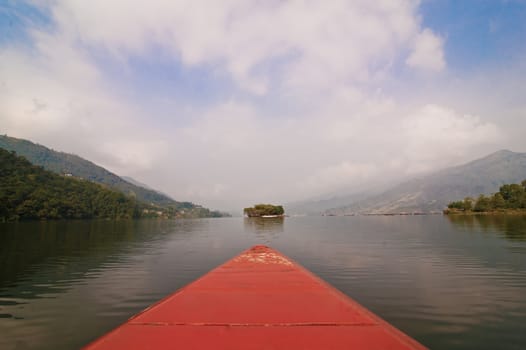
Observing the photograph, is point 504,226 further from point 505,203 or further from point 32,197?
point 32,197

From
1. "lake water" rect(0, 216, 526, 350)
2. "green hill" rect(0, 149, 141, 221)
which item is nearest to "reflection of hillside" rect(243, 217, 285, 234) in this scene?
"lake water" rect(0, 216, 526, 350)

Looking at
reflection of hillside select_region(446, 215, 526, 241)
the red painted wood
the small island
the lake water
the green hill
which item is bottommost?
reflection of hillside select_region(446, 215, 526, 241)

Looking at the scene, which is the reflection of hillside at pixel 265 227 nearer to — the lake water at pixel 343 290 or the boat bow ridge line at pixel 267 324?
the lake water at pixel 343 290

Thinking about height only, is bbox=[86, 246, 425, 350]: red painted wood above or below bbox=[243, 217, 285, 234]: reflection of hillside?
above

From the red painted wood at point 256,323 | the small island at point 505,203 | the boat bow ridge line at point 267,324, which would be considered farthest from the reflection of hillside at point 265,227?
the small island at point 505,203

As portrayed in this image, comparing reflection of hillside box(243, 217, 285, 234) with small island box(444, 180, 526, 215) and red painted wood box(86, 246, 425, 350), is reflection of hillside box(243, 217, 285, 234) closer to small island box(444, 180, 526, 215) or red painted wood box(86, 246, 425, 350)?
red painted wood box(86, 246, 425, 350)

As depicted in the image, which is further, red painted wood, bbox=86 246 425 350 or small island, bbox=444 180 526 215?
small island, bbox=444 180 526 215

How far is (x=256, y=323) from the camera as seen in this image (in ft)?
19.4

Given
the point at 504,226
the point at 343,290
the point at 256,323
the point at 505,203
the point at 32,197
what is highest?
the point at 32,197

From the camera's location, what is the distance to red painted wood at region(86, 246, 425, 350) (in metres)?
4.84

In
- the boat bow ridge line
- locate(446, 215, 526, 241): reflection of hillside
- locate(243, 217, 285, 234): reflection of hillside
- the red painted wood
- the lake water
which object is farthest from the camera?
locate(243, 217, 285, 234): reflection of hillside

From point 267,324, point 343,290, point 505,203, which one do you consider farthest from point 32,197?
point 505,203

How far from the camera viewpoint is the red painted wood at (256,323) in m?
4.84

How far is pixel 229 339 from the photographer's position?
16.5 ft
